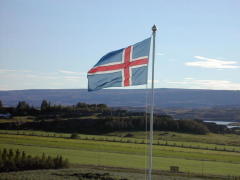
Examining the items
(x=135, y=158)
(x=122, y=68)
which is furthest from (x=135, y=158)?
(x=122, y=68)

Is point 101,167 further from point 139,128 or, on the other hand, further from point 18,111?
point 18,111

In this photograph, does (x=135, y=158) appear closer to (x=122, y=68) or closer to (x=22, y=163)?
(x=22, y=163)

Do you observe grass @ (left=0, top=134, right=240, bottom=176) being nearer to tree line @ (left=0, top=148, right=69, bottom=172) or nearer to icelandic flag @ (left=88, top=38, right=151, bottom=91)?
tree line @ (left=0, top=148, right=69, bottom=172)

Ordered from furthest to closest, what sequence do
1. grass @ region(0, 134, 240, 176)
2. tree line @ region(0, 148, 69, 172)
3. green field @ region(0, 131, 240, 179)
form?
grass @ region(0, 134, 240, 176), green field @ region(0, 131, 240, 179), tree line @ region(0, 148, 69, 172)

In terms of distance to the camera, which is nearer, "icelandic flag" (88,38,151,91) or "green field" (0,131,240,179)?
"icelandic flag" (88,38,151,91)

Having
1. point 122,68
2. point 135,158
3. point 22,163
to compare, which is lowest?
point 135,158

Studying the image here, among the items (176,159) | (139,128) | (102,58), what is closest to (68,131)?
(139,128)

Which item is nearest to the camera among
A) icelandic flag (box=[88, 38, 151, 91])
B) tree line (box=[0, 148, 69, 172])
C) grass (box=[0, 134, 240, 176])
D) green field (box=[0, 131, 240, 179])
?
icelandic flag (box=[88, 38, 151, 91])

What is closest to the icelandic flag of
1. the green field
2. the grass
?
the green field

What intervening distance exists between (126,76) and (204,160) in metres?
41.3

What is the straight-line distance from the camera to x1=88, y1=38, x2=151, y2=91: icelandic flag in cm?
2411

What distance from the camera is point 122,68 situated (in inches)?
967

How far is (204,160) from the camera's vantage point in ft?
208

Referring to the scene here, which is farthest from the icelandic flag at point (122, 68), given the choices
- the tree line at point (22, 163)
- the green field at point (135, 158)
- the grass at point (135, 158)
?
the grass at point (135, 158)
